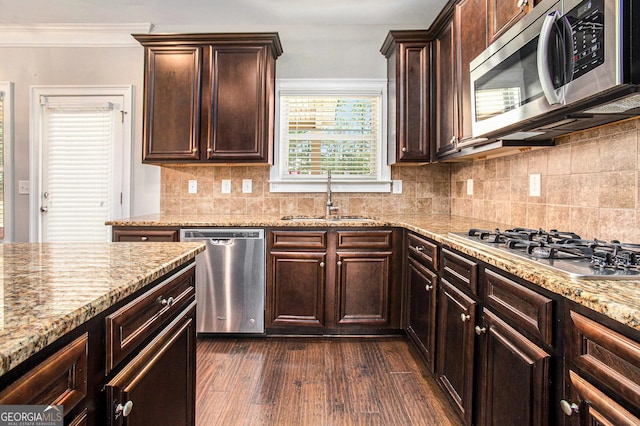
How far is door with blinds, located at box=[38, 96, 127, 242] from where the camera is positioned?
133 inches

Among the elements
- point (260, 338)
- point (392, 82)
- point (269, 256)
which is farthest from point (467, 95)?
point (260, 338)

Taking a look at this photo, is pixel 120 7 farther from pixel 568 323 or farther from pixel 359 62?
pixel 568 323

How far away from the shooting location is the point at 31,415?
59cm

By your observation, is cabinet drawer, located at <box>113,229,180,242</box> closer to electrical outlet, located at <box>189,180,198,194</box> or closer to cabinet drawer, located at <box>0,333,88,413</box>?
electrical outlet, located at <box>189,180,198,194</box>

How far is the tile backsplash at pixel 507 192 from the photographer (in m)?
1.53

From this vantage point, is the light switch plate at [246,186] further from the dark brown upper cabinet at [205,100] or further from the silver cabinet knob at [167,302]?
the silver cabinet knob at [167,302]

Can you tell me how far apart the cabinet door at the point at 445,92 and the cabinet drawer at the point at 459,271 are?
1000 mm

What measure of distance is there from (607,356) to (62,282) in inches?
48.8

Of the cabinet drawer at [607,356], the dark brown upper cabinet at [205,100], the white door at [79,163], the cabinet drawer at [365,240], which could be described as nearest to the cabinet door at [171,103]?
the dark brown upper cabinet at [205,100]

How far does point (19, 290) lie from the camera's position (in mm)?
796

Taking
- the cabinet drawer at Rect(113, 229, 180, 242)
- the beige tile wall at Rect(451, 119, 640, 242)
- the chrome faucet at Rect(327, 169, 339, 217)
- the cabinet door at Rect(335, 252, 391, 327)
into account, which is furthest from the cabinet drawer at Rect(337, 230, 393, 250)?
the cabinet drawer at Rect(113, 229, 180, 242)

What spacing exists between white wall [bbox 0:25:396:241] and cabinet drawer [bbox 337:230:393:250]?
4.97 ft

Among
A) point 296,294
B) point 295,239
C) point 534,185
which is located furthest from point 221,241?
point 534,185

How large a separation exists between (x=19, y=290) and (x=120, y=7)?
316cm
